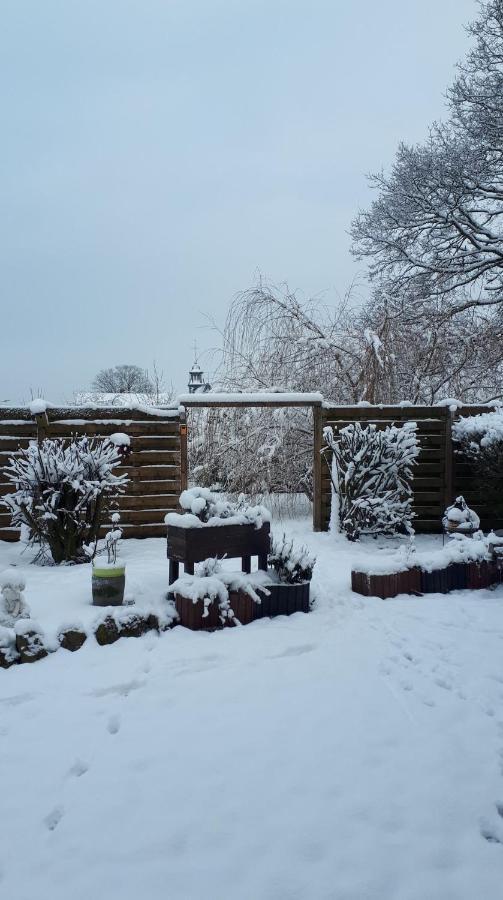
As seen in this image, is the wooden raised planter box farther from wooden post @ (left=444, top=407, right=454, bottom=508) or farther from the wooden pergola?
wooden post @ (left=444, top=407, right=454, bottom=508)

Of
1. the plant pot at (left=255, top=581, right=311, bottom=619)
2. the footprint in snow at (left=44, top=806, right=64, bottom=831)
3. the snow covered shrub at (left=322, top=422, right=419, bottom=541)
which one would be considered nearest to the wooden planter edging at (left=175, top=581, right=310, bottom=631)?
the plant pot at (left=255, top=581, right=311, bottom=619)

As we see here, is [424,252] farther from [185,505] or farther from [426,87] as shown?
[185,505]

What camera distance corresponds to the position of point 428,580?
510 cm

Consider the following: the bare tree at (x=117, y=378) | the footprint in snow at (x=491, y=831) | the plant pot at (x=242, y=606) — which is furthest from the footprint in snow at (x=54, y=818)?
the bare tree at (x=117, y=378)

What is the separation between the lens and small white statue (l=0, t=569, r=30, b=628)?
147 inches

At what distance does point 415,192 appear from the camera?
1030 cm

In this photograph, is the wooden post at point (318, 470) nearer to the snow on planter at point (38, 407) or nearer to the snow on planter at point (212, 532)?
the snow on planter at point (212, 532)

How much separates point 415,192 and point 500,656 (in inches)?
337

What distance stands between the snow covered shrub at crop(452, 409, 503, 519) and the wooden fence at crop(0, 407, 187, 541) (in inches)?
127

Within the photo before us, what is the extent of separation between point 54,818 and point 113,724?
639mm

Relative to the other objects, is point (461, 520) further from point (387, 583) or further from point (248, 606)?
point (248, 606)

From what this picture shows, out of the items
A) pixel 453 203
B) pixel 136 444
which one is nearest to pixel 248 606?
pixel 136 444

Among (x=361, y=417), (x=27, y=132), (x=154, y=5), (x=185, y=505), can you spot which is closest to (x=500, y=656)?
(x=185, y=505)

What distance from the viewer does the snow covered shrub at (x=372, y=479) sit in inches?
278
